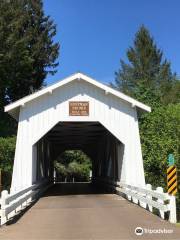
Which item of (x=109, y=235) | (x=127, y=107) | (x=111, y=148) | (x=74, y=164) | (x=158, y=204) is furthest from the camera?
(x=74, y=164)

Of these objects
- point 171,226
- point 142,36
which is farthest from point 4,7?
point 171,226

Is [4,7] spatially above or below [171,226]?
above

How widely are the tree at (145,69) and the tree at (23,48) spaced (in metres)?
13.4

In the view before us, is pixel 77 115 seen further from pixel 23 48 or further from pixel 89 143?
pixel 23 48

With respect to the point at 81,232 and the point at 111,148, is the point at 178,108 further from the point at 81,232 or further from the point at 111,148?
the point at 81,232

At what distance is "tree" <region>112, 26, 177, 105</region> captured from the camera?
58938 millimetres

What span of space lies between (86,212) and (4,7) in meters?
33.1

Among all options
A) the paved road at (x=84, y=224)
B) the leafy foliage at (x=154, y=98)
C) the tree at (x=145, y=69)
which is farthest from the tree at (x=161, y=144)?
the tree at (x=145, y=69)

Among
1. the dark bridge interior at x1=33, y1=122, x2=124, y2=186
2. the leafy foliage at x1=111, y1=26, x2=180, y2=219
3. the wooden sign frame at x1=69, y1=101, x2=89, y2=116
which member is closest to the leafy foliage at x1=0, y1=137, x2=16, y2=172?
the dark bridge interior at x1=33, y1=122, x2=124, y2=186

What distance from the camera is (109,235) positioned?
32.7 feet

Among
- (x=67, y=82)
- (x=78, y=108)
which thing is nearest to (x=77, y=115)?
(x=78, y=108)

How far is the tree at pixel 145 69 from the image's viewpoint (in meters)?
58.9

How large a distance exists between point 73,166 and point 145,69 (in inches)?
619

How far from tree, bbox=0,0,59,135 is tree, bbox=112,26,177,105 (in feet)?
43.8
